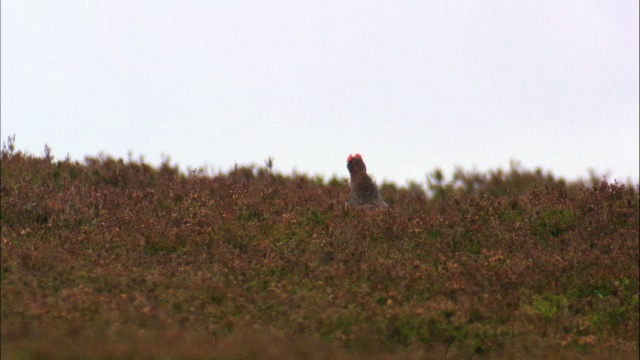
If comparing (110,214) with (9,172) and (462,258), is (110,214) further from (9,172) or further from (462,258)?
(462,258)

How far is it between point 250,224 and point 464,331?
4445 mm

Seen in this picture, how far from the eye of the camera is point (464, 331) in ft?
27.0

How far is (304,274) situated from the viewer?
9.80 meters

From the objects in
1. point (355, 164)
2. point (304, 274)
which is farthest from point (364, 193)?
point (304, 274)

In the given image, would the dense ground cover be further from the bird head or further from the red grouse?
the bird head

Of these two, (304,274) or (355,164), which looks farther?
(355,164)

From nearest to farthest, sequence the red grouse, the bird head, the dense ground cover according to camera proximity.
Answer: the dense ground cover → the red grouse → the bird head

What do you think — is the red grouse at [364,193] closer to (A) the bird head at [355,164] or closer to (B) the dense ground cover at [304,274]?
(A) the bird head at [355,164]

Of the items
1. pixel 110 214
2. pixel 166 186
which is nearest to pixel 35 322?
pixel 110 214

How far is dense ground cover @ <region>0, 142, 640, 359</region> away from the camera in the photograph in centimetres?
763

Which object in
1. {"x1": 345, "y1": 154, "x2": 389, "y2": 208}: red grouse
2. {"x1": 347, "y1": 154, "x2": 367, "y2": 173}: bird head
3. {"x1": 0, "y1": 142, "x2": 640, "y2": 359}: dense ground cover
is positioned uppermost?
{"x1": 347, "y1": 154, "x2": 367, "y2": 173}: bird head

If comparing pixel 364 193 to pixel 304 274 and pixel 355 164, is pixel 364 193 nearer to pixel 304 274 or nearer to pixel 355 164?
pixel 355 164

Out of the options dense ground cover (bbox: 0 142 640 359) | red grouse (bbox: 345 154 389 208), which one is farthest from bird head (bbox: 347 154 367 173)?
dense ground cover (bbox: 0 142 640 359)

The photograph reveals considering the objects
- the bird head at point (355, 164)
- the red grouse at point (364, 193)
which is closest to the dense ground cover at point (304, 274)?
the red grouse at point (364, 193)
